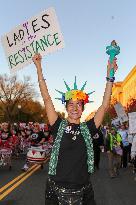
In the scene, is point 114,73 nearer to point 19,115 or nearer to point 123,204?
point 123,204

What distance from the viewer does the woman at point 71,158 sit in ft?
15.6

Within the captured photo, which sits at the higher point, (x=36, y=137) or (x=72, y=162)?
(x=36, y=137)

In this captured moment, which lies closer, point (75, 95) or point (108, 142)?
point (75, 95)

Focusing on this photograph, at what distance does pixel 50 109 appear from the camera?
516 cm

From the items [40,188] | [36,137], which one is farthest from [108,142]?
[40,188]

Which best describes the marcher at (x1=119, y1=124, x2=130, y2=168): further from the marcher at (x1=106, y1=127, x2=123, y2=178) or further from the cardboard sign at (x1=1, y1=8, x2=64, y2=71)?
the cardboard sign at (x1=1, y1=8, x2=64, y2=71)

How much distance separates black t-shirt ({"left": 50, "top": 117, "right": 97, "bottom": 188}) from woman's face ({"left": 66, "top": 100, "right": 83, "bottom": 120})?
0.17 meters

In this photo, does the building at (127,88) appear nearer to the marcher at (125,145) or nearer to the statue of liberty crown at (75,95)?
the marcher at (125,145)

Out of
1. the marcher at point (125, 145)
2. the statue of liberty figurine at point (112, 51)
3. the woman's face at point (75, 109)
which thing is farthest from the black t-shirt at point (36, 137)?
the woman's face at point (75, 109)

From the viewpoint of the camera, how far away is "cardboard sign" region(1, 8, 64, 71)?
21.1ft

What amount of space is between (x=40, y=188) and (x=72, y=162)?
865 centimetres

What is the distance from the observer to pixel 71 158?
4.77m

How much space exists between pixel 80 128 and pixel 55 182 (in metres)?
0.56

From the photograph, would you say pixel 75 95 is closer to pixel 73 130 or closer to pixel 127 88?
pixel 73 130
